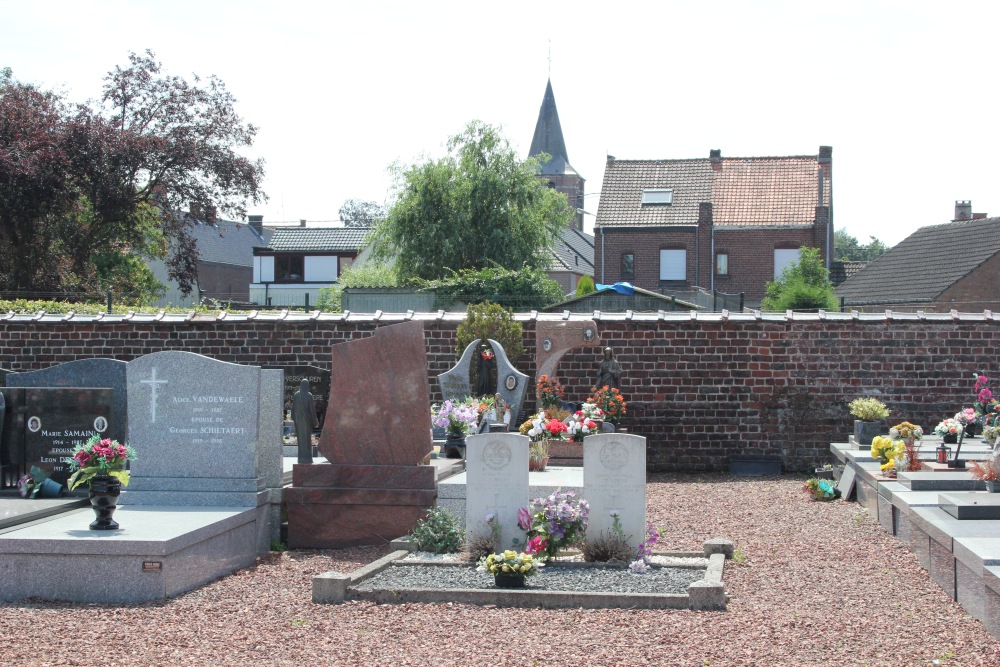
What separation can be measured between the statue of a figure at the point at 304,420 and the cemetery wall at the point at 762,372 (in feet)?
18.3

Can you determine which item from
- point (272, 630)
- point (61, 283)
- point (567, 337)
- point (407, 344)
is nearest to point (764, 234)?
point (61, 283)

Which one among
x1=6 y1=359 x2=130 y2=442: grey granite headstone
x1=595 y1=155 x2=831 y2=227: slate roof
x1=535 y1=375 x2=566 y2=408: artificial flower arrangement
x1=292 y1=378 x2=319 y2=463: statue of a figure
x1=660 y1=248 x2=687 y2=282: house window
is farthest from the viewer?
x1=660 y1=248 x2=687 y2=282: house window

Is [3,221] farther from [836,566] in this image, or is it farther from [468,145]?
[836,566]

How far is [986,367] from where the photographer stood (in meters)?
15.2

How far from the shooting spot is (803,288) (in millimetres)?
32625

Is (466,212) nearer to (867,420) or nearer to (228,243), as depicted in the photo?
(867,420)

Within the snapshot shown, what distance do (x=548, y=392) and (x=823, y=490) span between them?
3.68 metres

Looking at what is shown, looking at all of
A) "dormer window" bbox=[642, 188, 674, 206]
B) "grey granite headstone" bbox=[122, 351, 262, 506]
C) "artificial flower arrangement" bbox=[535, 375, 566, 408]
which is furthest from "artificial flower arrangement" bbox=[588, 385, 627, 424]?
"dormer window" bbox=[642, 188, 674, 206]

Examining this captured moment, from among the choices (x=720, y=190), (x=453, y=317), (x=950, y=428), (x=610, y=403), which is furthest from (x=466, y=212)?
(x=950, y=428)

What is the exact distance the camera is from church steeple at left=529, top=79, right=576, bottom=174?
75.9 meters

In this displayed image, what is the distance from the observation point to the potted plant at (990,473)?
28.5ft

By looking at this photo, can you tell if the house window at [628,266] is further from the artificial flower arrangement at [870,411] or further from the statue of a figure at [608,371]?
the artificial flower arrangement at [870,411]

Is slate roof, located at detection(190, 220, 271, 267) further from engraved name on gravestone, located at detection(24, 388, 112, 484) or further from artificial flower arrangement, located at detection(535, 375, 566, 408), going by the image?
engraved name on gravestone, located at detection(24, 388, 112, 484)

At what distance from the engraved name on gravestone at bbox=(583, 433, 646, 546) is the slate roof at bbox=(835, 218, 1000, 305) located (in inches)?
1209
